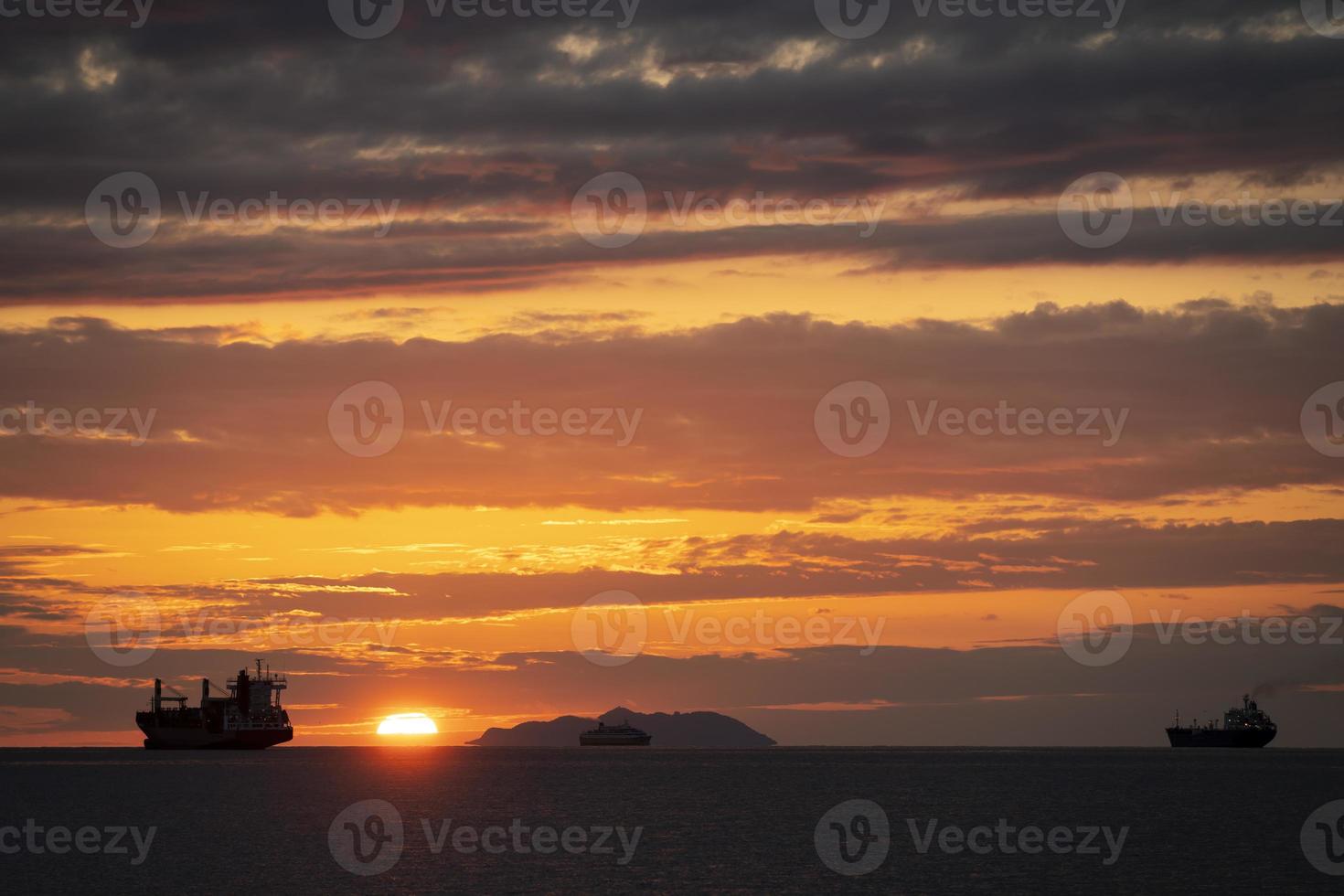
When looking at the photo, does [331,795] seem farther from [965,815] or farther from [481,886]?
[481,886]

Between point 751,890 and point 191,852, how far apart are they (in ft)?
153

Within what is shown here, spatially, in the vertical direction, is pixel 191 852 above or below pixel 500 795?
below

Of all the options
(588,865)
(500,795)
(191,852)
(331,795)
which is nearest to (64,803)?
(331,795)

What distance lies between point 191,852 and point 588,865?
33.2m

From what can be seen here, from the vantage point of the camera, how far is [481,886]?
86.0m

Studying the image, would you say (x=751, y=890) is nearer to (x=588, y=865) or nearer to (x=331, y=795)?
(x=588, y=865)

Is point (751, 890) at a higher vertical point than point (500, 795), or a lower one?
lower

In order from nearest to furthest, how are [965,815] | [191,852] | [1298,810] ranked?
[191,852], [965,815], [1298,810]

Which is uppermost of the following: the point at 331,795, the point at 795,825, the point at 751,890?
the point at 331,795

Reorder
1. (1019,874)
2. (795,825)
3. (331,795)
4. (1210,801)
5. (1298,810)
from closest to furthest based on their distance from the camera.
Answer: (1019,874)
(795,825)
(1298,810)
(1210,801)
(331,795)

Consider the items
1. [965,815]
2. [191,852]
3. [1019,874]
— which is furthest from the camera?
[965,815]

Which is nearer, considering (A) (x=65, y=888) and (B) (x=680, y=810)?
(A) (x=65, y=888)

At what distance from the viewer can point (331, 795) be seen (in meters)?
183

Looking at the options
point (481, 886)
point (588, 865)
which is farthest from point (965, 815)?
point (481, 886)
